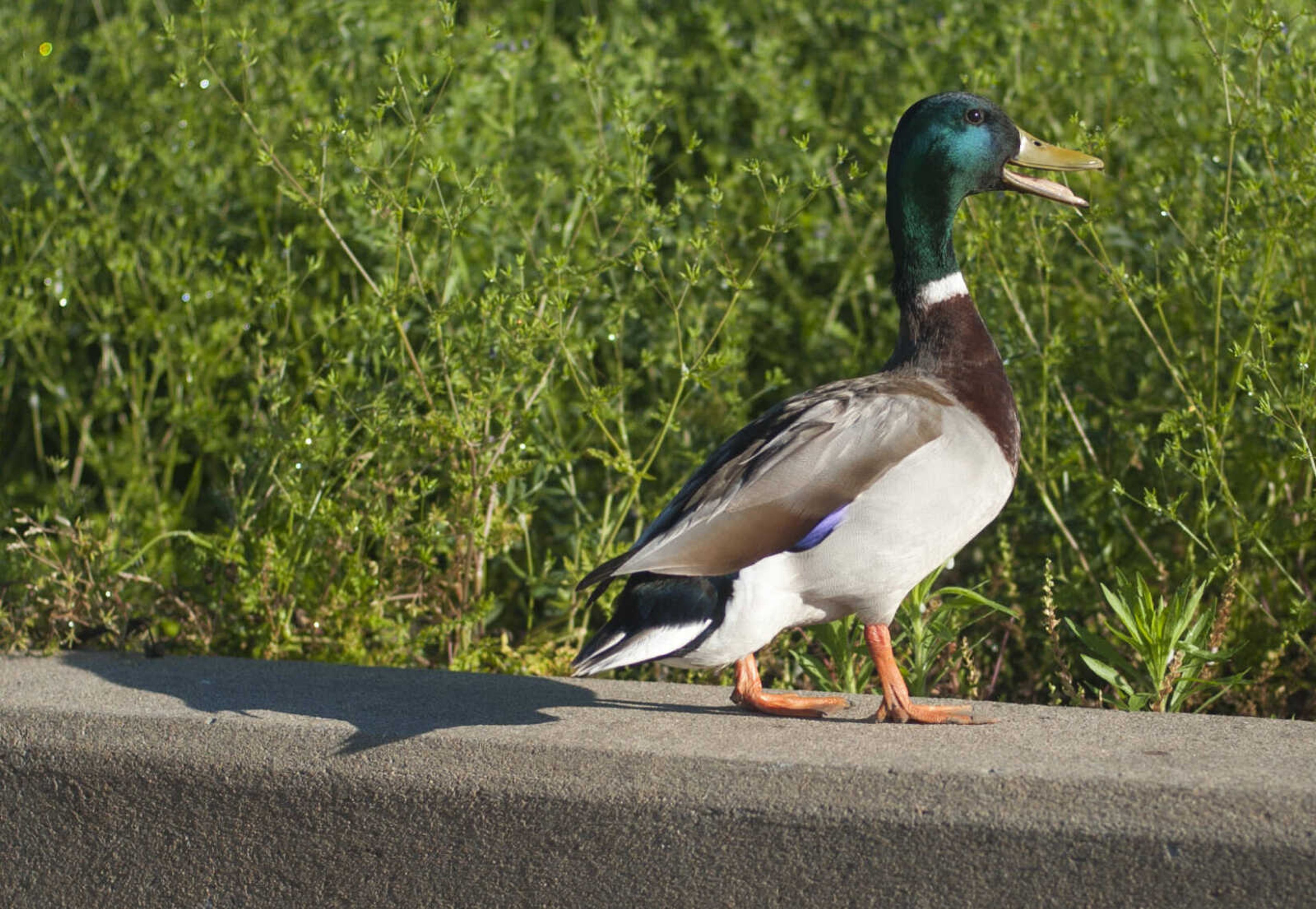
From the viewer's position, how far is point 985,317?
14.7 feet

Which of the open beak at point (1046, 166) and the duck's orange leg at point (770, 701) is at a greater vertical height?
the open beak at point (1046, 166)

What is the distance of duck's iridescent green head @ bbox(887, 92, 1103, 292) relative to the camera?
334cm

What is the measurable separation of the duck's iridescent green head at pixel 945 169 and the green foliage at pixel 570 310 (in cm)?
15

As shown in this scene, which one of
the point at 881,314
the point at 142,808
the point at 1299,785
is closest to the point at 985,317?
the point at 881,314

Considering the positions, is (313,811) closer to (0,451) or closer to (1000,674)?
(1000,674)

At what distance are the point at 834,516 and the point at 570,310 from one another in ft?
6.64

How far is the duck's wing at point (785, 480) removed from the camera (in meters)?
2.74

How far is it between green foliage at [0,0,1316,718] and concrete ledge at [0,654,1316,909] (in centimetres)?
65

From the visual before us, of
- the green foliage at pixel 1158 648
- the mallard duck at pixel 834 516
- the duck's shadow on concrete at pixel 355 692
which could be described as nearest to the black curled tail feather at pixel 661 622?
the mallard duck at pixel 834 516

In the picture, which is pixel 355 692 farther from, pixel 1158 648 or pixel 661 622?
pixel 1158 648

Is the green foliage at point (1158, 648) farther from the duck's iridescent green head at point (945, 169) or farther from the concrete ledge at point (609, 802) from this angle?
the duck's iridescent green head at point (945, 169)

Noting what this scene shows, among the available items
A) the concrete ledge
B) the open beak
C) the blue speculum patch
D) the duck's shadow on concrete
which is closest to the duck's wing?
the blue speculum patch

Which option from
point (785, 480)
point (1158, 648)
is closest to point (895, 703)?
point (785, 480)

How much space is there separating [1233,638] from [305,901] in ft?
7.52
